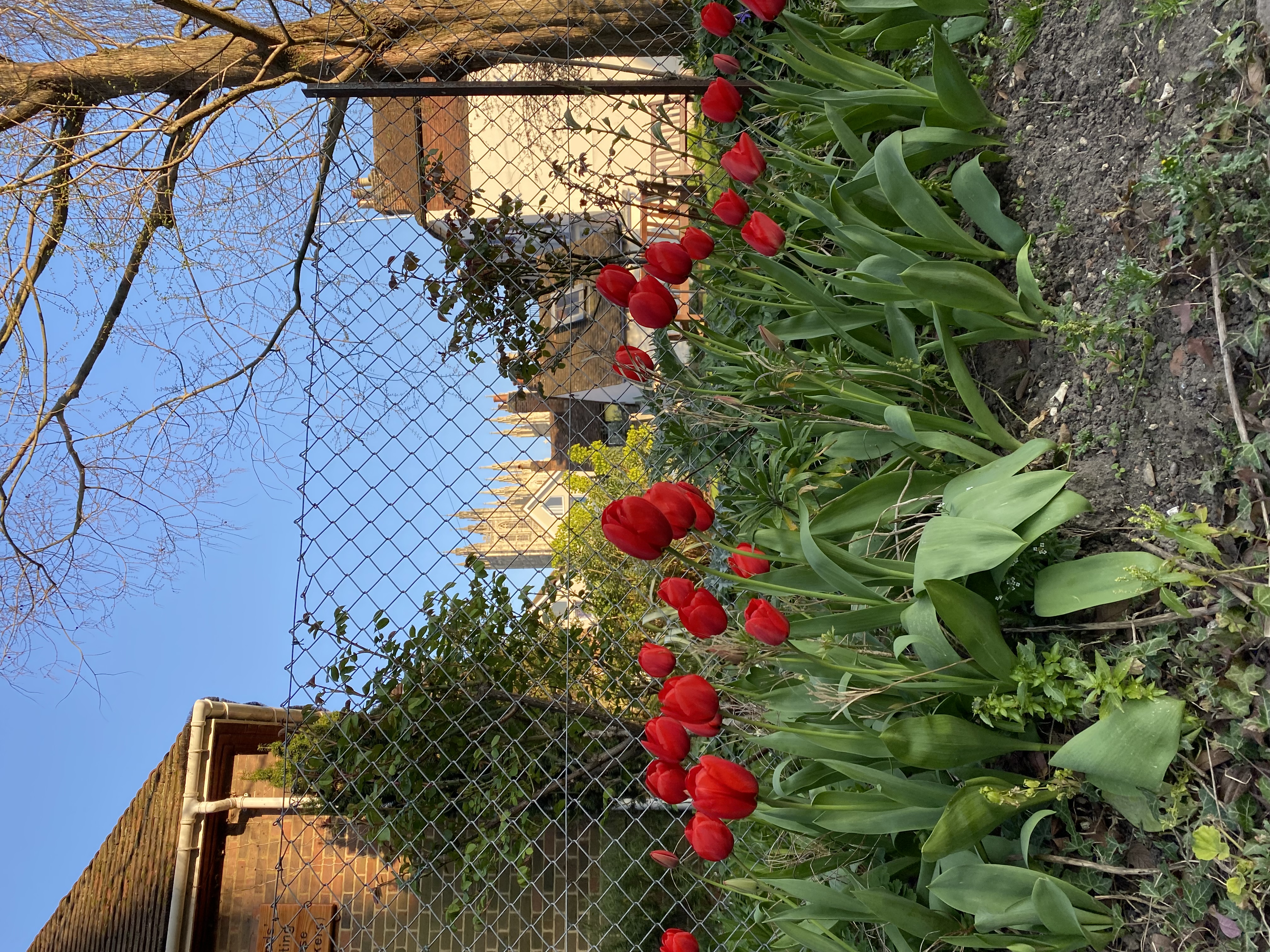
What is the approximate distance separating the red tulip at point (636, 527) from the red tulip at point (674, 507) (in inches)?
1.3

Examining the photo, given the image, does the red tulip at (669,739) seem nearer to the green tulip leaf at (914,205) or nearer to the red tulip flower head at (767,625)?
the red tulip flower head at (767,625)

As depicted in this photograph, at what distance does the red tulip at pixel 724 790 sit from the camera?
150cm

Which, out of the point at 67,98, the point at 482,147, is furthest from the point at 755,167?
the point at 482,147

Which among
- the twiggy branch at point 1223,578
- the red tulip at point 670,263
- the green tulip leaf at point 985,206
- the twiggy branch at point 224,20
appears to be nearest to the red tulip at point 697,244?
the red tulip at point 670,263

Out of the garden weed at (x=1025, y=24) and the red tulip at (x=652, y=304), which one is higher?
the garden weed at (x=1025, y=24)

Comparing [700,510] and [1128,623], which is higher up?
[700,510]

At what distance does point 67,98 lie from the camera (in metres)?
4.15

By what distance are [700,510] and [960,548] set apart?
54cm

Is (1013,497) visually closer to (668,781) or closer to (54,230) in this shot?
(668,781)

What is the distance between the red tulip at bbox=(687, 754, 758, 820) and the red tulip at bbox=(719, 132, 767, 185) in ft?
4.40

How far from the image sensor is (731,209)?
202 centimetres

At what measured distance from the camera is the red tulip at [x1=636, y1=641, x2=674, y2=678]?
1755 mm

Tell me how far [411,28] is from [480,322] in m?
1.54

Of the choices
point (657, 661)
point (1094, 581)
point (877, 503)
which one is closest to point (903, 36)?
point (877, 503)
